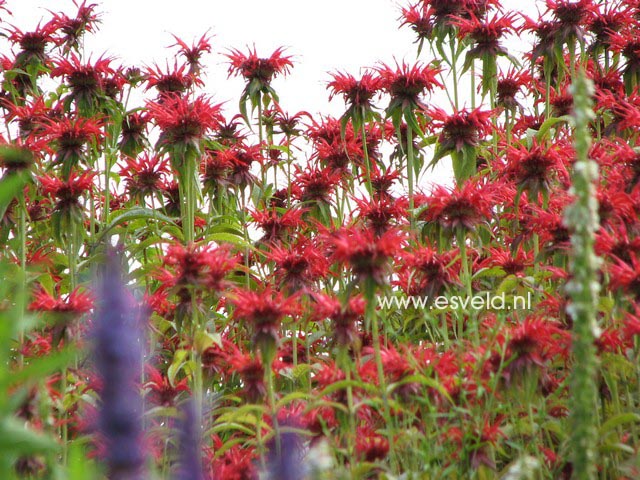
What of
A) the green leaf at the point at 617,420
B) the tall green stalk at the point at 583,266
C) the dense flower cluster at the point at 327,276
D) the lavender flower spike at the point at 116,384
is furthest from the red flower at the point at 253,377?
the lavender flower spike at the point at 116,384

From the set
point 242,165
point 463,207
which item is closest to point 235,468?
point 463,207

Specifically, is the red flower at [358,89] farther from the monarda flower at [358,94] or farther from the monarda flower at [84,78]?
the monarda flower at [84,78]

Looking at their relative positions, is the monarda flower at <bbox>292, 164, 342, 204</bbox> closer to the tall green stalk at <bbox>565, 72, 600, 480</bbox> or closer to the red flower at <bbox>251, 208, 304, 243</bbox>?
the red flower at <bbox>251, 208, 304, 243</bbox>

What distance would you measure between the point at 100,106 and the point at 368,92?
980 millimetres

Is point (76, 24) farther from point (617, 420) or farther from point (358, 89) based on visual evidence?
point (617, 420)

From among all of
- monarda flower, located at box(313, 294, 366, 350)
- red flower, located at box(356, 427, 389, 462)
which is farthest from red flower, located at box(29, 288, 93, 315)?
red flower, located at box(356, 427, 389, 462)

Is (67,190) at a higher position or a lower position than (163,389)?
higher

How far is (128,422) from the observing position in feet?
3.12

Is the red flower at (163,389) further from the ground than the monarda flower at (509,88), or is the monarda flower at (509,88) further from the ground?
the monarda flower at (509,88)

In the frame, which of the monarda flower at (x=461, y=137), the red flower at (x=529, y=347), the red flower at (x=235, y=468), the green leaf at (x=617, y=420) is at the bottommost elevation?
the red flower at (x=235, y=468)

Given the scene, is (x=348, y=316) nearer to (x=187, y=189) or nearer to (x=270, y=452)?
(x=270, y=452)

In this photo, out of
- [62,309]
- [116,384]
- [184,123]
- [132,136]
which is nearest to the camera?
[116,384]

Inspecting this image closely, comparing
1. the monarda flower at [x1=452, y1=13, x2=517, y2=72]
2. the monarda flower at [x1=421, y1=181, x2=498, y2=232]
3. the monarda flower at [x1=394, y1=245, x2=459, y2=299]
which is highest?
the monarda flower at [x1=452, y1=13, x2=517, y2=72]

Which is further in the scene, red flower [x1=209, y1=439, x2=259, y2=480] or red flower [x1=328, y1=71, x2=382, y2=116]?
red flower [x1=328, y1=71, x2=382, y2=116]
